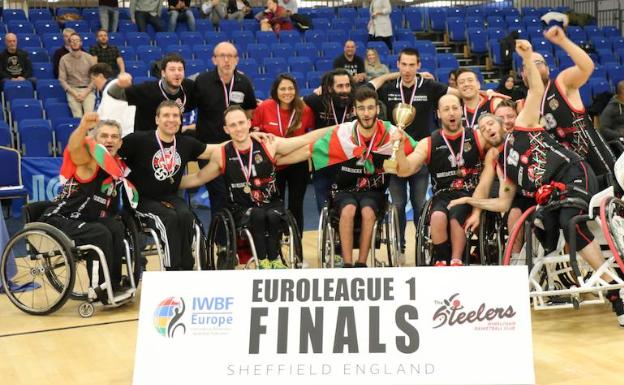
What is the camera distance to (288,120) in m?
5.77

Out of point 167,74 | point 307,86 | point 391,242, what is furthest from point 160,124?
point 307,86

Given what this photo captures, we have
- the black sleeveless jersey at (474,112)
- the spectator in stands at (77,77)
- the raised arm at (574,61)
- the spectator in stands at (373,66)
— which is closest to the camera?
the raised arm at (574,61)

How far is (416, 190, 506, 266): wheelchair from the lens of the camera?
16.6ft

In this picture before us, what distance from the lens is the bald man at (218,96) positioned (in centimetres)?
586

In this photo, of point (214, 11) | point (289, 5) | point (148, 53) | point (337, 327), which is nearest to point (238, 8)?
point (214, 11)

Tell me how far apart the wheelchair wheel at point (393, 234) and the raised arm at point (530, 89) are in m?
0.87

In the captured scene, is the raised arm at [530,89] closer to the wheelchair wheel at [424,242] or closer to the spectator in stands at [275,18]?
the wheelchair wheel at [424,242]

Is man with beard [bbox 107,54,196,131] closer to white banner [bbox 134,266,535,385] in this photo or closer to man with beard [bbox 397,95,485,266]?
man with beard [bbox 397,95,485,266]

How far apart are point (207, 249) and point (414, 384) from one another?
2151mm

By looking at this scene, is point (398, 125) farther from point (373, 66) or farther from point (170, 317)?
point (373, 66)

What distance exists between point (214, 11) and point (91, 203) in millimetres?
7883

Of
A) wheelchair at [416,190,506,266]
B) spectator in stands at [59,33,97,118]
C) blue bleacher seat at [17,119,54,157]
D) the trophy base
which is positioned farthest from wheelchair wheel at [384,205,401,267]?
spectator in stands at [59,33,97,118]

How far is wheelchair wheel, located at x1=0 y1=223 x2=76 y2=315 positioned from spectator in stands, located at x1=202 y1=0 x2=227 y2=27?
757cm

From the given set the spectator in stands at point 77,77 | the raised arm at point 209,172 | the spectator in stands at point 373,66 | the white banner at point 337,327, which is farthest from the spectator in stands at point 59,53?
the white banner at point 337,327
